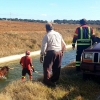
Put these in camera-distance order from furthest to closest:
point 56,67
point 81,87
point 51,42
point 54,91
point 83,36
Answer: point 83,36 → point 56,67 → point 81,87 → point 51,42 → point 54,91

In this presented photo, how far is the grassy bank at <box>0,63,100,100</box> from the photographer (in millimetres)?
5398

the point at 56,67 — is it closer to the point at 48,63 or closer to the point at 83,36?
the point at 48,63

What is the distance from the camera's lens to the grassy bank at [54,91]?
5398mm

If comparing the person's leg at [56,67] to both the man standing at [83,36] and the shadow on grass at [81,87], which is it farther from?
the man standing at [83,36]

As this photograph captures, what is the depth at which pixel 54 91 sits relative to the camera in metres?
5.59

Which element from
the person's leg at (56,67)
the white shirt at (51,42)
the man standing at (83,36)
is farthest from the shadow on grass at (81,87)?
the man standing at (83,36)

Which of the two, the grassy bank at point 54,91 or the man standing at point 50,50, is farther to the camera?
the man standing at point 50,50

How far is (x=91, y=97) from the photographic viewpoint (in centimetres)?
553

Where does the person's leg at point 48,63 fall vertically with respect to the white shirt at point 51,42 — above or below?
below

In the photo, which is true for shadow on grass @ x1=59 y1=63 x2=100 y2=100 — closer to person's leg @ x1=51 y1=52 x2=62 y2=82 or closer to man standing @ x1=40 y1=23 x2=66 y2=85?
person's leg @ x1=51 y1=52 x2=62 y2=82

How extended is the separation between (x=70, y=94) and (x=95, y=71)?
0.85 metres

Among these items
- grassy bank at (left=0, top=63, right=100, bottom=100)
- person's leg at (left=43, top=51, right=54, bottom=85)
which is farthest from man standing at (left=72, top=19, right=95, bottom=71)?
person's leg at (left=43, top=51, right=54, bottom=85)

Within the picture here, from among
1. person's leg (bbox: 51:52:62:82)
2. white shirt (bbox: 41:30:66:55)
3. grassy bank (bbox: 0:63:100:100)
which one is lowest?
grassy bank (bbox: 0:63:100:100)

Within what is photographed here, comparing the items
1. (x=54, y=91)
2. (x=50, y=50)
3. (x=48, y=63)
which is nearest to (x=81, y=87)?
(x=54, y=91)
